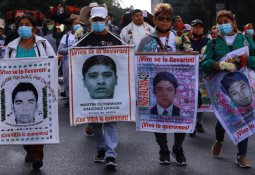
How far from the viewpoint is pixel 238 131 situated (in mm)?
7188

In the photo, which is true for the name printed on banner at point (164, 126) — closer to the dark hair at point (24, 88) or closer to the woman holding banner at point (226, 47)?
the woman holding banner at point (226, 47)

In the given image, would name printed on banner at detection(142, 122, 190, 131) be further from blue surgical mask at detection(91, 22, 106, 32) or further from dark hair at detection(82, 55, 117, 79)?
blue surgical mask at detection(91, 22, 106, 32)

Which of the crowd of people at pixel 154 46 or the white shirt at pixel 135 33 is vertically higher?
the white shirt at pixel 135 33

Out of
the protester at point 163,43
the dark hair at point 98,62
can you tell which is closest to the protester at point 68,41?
the protester at point 163,43

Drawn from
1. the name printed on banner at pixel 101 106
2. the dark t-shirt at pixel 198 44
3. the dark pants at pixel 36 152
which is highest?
the dark t-shirt at pixel 198 44

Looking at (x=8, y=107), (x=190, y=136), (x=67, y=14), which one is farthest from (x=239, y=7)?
(x=8, y=107)

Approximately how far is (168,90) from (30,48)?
5.32ft

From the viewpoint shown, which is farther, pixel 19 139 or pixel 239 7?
pixel 239 7

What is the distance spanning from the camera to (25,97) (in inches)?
270

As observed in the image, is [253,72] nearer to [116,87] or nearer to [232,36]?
[232,36]

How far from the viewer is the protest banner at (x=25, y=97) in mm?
6848

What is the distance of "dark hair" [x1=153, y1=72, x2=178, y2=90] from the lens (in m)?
7.06

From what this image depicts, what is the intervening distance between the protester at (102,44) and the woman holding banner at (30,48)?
0.44 m

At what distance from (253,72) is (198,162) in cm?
123
